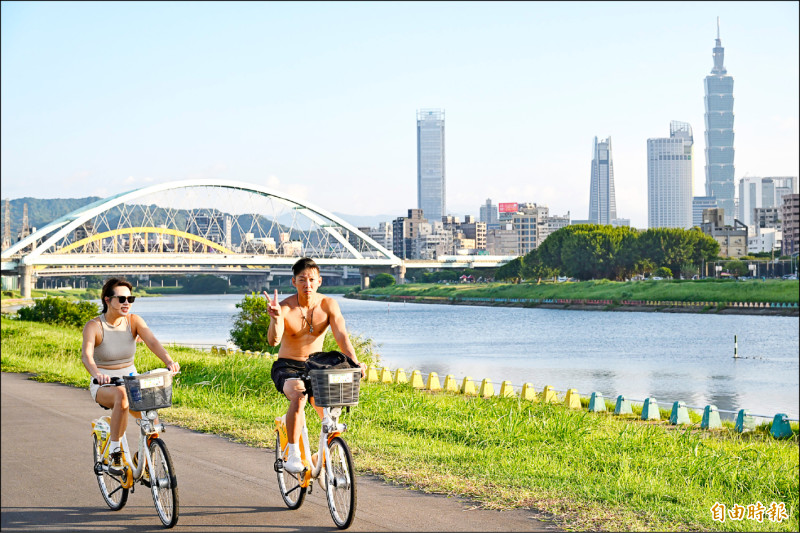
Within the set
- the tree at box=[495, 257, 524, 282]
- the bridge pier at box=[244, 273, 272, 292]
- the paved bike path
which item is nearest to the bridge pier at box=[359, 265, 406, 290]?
the tree at box=[495, 257, 524, 282]

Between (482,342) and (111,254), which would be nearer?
(482,342)

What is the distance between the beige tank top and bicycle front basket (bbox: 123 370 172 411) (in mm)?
347

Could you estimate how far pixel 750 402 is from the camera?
84.0 ft

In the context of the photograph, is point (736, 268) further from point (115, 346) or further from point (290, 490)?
point (115, 346)

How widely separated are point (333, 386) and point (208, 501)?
1.68m

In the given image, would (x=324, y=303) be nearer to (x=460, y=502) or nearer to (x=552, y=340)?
(x=460, y=502)

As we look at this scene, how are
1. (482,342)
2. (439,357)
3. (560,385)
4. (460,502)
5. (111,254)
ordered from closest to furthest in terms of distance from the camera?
(460,502), (560,385), (439,357), (482,342), (111,254)

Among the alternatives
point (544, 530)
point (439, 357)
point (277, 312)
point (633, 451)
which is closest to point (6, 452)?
point (277, 312)

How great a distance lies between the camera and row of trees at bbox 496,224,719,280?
96938 mm

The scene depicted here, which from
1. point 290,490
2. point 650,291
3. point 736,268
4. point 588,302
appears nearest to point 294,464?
point 290,490

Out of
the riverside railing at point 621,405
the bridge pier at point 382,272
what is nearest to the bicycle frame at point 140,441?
the riverside railing at point 621,405

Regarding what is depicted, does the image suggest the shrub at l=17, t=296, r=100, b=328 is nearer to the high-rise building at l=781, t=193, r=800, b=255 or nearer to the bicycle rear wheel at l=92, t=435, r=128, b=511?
the bicycle rear wheel at l=92, t=435, r=128, b=511

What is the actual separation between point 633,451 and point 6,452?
616cm

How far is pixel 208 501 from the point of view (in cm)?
651
